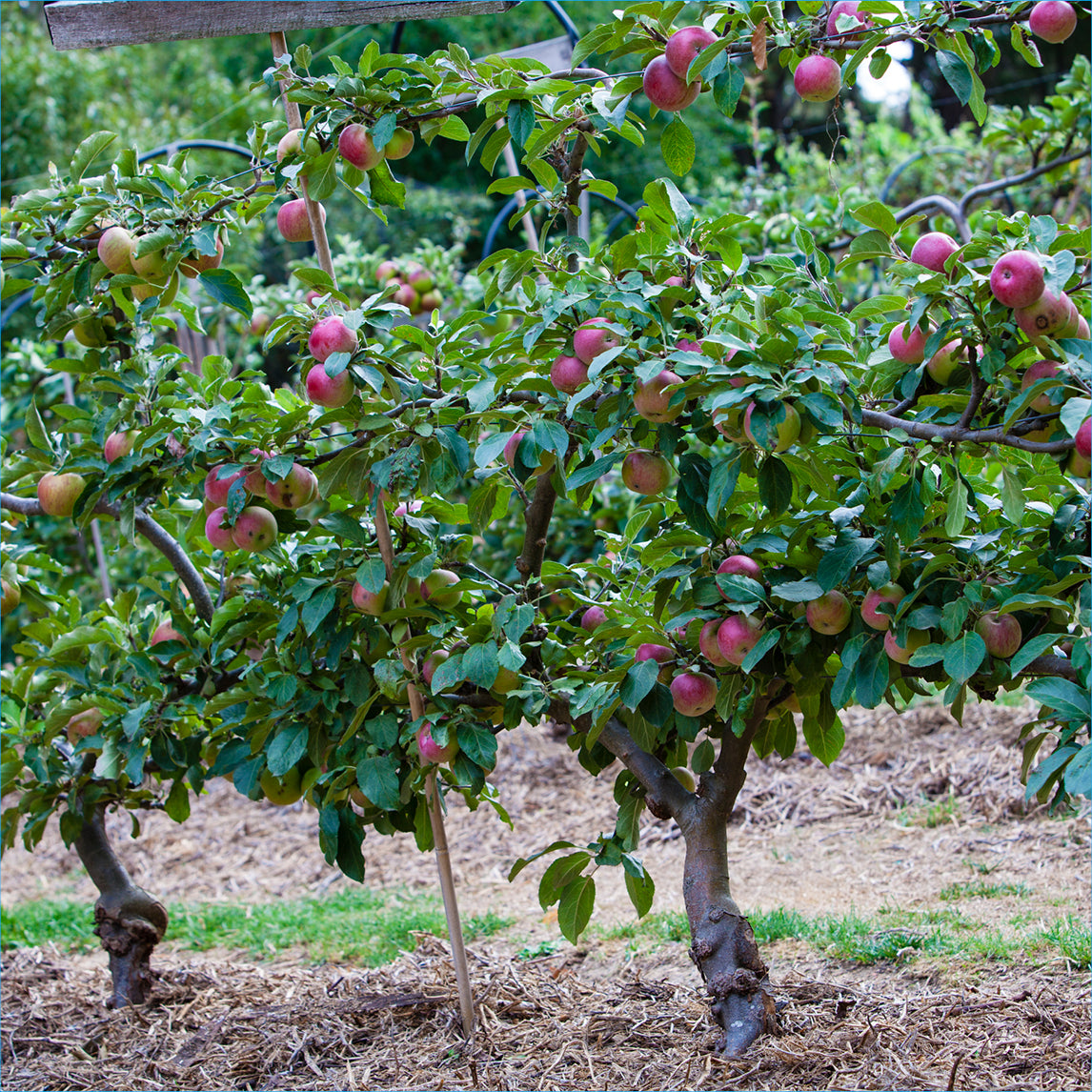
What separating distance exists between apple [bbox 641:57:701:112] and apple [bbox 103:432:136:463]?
1120 mm

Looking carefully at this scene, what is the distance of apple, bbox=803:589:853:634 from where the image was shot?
1581 millimetres

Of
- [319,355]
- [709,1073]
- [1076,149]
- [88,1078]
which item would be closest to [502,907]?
[88,1078]

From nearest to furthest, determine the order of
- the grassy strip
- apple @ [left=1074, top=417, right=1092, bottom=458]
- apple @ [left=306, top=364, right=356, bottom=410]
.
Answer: apple @ [left=1074, top=417, right=1092, bottom=458], apple @ [left=306, top=364, right=356, bottom=410], the grassy strip

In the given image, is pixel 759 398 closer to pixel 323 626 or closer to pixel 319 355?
pixel 319 355

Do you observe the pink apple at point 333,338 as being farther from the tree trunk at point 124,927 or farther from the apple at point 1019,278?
the tree trunk at point 124,927

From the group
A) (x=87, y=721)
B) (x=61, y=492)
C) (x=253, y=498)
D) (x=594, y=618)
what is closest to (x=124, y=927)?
(x=87, y=721)

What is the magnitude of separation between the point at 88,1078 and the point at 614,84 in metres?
2.14

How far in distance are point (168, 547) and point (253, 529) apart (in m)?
0.46

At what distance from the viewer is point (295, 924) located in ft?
10.8

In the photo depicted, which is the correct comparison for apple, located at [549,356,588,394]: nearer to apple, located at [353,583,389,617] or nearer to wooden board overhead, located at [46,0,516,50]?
apple, located at [353,583,389,617]

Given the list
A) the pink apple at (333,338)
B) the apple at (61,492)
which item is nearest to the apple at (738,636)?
the pink apple at (333,338)

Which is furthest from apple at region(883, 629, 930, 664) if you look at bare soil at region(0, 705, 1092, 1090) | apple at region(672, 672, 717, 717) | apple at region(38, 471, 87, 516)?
apple at region(38, 471, 87, 516)

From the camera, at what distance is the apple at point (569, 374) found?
1.62m

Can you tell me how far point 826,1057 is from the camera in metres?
1.77
